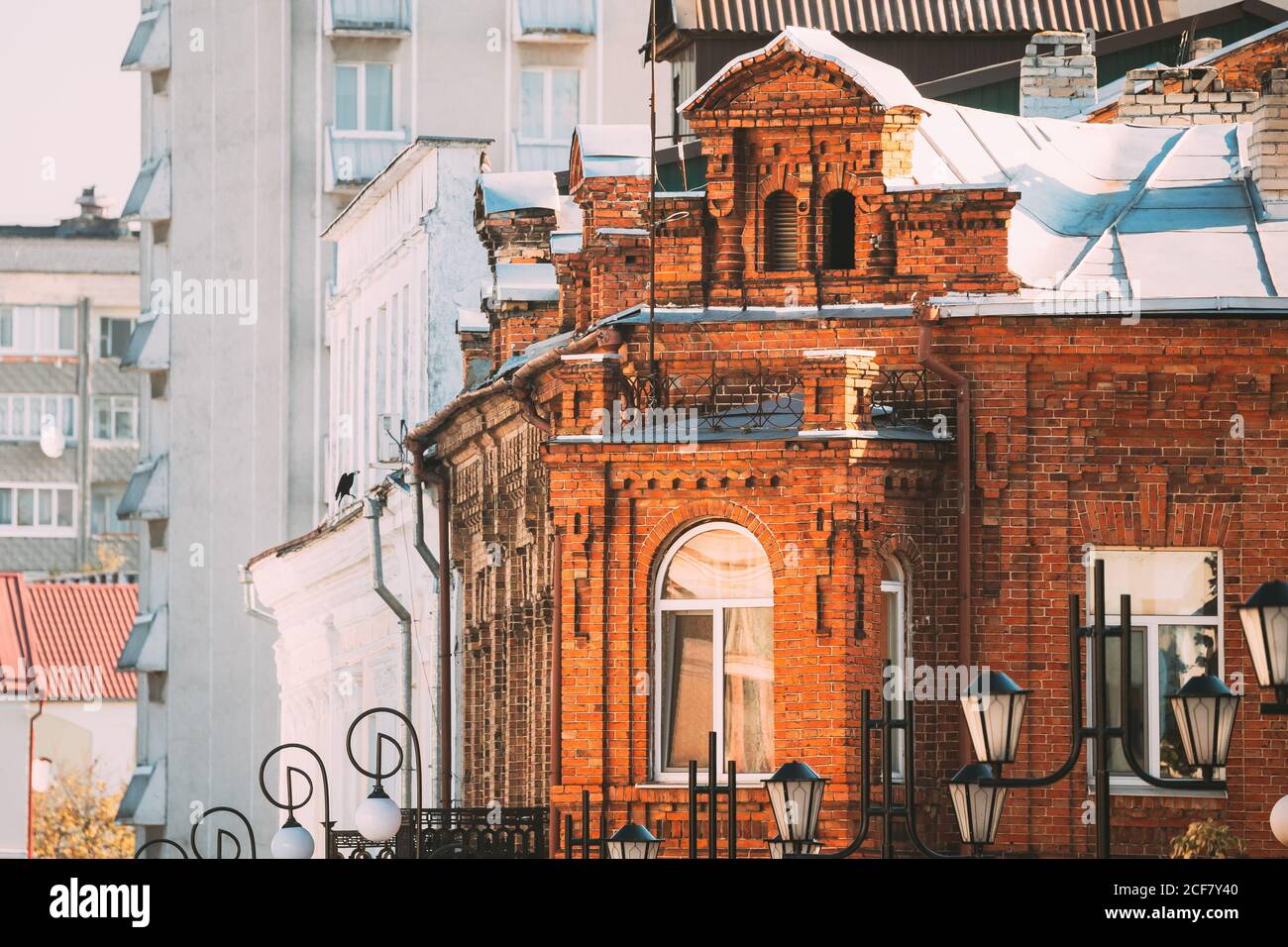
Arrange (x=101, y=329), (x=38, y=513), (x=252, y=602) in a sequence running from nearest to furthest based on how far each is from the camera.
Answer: (x=252, y=602) < (x=101, y=329) < (x=38, y=513)

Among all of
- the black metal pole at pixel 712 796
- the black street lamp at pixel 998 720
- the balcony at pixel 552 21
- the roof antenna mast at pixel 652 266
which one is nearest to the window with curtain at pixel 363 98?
the balcony at pixel 552 21

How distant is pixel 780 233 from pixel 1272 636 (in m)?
9.27

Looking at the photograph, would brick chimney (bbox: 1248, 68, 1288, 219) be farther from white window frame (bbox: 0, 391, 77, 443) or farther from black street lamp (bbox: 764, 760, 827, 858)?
white window frame (bbox: 0, 391, 77, 443)

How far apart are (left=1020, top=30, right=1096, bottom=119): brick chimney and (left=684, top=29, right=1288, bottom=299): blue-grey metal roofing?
3031 mm

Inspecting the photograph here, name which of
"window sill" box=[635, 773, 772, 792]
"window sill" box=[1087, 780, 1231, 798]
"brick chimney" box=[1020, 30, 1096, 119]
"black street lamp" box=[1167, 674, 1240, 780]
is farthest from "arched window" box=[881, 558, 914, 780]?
"brick chimney" box=[1020, 30, 1096, 119]

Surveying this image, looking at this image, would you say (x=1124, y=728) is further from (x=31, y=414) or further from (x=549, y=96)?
(x=31, y=414)

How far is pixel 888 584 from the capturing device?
87.3 ft

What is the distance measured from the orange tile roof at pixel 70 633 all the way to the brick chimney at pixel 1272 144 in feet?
142

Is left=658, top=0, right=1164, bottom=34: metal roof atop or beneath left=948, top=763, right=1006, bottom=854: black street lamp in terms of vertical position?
atop

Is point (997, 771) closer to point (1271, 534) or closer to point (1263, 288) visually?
point (1271, 534)

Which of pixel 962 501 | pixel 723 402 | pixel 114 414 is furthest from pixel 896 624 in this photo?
pixel 114 414

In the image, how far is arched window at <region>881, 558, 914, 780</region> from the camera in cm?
2648

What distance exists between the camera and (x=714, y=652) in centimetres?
2675

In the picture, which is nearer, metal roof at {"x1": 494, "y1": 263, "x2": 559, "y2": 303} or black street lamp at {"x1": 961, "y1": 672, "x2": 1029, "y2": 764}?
black street lamp at {"x1": 961, "y1": 672, "x2": 1029, "y2": 764}
